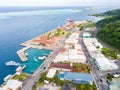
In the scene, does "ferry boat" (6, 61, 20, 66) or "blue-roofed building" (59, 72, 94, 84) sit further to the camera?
"ferry boat" (6, 61, 20, 66)

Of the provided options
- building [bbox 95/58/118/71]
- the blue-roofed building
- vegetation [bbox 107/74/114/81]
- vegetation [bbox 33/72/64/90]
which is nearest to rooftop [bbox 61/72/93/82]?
the blue-roofed building

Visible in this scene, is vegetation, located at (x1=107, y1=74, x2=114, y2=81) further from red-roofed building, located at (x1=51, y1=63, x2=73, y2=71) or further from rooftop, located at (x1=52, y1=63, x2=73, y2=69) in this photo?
rooftop, located at (x1=52, y1=63, x2=73, y2=69)

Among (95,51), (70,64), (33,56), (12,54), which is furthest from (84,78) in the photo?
(12,54)

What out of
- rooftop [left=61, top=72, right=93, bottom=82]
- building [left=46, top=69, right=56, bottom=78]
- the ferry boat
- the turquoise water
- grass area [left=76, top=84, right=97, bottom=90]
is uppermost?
rooftop [left=61, top=72, right=93, bottom=82]

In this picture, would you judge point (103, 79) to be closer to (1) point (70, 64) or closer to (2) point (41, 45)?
(1) point (70, 64)

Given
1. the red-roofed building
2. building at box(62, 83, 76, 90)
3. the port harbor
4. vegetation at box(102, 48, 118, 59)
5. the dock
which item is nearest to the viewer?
building at box(62, 83, 76, 90)

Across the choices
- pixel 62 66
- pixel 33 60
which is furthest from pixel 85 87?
pixel 33 60
